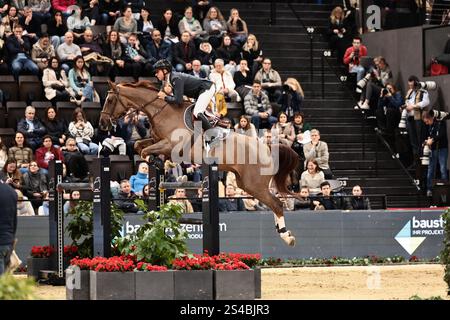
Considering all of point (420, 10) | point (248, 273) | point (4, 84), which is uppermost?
point (420, 10)

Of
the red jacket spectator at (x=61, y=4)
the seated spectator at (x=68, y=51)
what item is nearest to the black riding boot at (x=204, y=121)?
the seated spectator at (x=68, y=51)

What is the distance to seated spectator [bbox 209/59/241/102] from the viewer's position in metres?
24.2

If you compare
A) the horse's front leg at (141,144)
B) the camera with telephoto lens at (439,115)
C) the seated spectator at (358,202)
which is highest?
the camera with telephoto lens at (439,115)

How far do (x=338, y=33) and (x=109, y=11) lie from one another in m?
6.26

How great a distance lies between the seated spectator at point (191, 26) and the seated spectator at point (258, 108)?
2071mm

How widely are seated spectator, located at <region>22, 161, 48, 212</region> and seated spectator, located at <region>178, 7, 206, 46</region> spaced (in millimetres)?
6232

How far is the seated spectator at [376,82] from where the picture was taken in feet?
89.2

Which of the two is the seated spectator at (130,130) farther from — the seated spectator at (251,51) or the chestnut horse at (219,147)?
the chestnut horse at (219,147)

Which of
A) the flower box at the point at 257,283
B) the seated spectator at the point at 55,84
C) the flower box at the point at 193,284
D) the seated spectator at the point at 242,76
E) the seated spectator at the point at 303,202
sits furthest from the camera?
the seated spectator at the point at 242,76

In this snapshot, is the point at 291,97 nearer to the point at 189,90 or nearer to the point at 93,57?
the point at 93,57

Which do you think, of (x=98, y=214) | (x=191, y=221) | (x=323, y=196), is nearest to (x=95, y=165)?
(x=98, y=214)

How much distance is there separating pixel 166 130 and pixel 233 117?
6826 mm

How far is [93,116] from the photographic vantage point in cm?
2344
